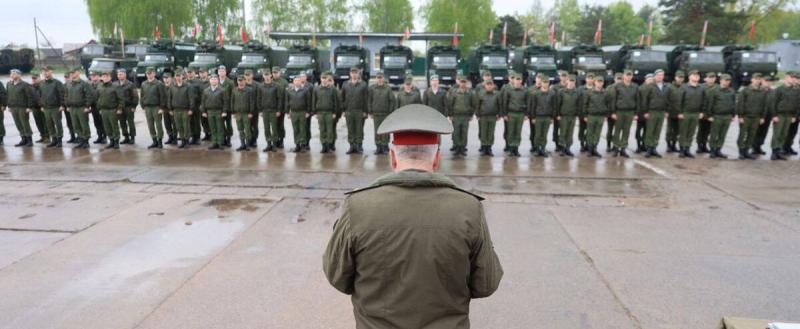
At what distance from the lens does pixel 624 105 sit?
9.77 m

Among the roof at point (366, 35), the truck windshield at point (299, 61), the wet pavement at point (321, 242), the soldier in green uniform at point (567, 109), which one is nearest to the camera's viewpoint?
the wet pavement at point (321, 242)

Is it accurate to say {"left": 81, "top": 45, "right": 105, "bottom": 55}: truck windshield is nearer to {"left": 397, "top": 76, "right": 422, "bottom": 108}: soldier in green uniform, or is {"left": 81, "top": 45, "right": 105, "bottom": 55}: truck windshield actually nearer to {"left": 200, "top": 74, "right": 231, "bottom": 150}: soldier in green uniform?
{"left": 200, "top": 74, "right": 231, "bottom": 150}: soldier in green uniform

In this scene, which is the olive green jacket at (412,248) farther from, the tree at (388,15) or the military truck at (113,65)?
the tree at (388,15)

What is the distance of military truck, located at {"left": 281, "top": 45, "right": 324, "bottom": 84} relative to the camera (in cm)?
2281

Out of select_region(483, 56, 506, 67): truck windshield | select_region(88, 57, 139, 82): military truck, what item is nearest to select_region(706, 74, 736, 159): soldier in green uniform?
select_region(483, 56, 506, 67): truck windshield

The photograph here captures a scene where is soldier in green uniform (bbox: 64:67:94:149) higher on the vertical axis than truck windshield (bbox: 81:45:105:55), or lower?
lower

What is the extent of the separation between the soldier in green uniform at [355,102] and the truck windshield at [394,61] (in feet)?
42.6

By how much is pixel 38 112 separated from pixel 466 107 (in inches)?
344

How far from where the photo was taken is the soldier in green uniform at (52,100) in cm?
1050

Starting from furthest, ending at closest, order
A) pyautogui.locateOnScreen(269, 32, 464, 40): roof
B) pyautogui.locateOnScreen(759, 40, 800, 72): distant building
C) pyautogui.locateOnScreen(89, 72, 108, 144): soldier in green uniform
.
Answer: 1. pyautogui.locateOnScreen(759, 40, 800, 72): distant building
2. pyautogui.locateOnScreen(269, 32, 464, 40): roof
3. pyautogui.locateOnScreen(89, 72, 108, 144): soldier in green uniform

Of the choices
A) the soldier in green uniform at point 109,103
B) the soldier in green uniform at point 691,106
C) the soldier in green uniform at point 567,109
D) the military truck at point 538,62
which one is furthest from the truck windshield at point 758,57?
the soldier in green uniform at point 109,103

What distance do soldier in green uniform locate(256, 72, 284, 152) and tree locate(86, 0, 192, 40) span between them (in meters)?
34.9

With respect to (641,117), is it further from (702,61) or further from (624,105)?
(702,61)

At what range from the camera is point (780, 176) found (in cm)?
867
